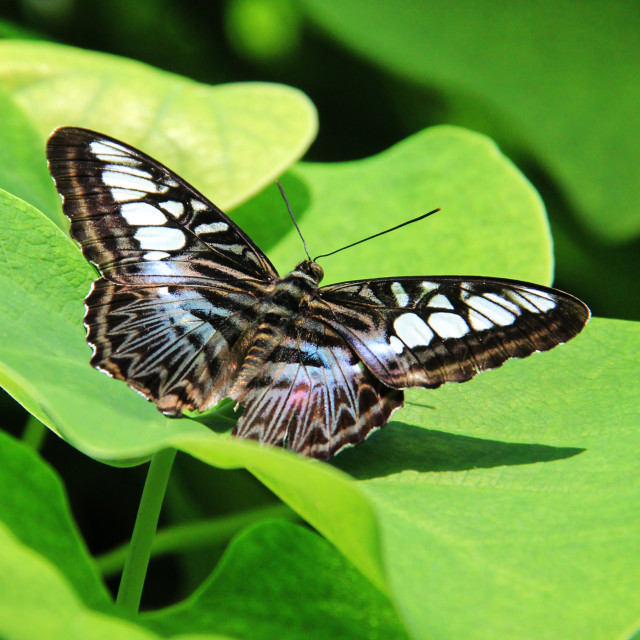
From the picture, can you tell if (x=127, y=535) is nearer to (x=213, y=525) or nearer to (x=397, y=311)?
(x=213, y=525)

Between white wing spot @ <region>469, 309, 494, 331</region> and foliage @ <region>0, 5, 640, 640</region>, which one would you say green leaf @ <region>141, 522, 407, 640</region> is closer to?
foliage @ <region>0, 5, 640, 640</region>

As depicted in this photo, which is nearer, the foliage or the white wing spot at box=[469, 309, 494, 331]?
the foliage

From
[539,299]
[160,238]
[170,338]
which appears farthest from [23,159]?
[539,299]

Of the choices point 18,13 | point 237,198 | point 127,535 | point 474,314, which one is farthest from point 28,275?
point 18,13

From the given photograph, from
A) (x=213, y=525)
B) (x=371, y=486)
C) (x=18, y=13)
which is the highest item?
(x=371, y=486)

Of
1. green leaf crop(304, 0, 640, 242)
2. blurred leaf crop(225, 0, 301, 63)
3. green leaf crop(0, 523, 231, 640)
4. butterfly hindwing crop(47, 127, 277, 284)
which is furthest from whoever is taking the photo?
blurred leaf crop(225, 0, 301, 63)

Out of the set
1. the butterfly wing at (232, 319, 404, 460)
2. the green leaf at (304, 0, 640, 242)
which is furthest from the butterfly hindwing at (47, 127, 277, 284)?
the green leaf at (304, 0, 640, 242)

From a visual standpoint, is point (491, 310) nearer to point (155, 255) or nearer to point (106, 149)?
point (155, 255)
